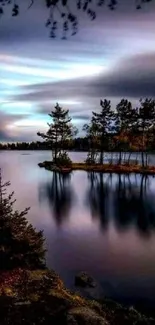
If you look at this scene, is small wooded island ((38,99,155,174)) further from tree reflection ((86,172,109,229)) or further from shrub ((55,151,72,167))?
tree reflection ((86,172,109,229))

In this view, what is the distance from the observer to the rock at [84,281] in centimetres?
1471

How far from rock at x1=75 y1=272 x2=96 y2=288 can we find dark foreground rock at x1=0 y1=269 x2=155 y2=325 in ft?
3.77

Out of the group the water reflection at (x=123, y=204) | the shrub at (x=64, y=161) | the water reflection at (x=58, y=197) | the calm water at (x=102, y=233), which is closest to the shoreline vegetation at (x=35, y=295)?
the calm water at (x=102, y=233)

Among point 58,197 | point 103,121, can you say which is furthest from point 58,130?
point 58,197

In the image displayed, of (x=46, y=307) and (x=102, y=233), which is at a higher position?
(x=46, y=307)

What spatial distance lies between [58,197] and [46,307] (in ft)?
103

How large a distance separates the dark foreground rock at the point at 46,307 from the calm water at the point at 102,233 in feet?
6.18

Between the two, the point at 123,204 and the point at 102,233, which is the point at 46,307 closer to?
the point at 102,233

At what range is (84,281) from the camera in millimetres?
14891

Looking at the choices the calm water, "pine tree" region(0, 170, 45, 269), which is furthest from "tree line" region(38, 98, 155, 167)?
"pine tree" region(0, 170, 45, 269)

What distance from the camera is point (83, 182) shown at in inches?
2116

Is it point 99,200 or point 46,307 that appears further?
point 99,200

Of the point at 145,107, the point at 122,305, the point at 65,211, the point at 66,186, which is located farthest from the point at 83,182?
the point at 122,305

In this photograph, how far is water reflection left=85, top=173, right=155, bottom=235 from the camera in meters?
27.7
